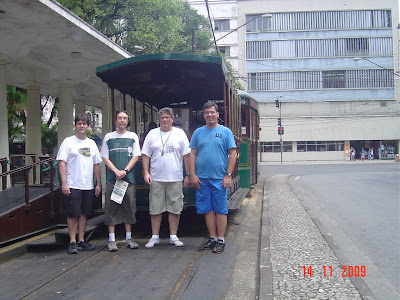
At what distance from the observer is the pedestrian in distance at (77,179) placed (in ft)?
17.7

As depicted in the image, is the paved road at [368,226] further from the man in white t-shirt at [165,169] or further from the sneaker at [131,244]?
the sneaker at [131,244]

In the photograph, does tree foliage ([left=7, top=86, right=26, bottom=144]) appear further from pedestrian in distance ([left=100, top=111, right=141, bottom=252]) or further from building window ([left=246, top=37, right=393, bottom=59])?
building window ([left=246, top=37, right=393, bottom=59])

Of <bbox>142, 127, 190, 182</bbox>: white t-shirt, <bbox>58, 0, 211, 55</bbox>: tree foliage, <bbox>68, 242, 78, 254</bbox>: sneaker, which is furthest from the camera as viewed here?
<bbox>58, 0, 211, 55</bbox>: tree foliage

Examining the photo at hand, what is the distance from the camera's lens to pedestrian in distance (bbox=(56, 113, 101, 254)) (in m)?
5.40

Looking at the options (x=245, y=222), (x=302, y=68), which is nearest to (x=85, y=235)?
(x=245, y=222)

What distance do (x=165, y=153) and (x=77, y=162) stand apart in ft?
4.03

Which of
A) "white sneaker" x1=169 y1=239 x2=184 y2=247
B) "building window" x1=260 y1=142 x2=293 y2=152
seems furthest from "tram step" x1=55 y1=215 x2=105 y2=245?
"building window" x1=260 y1=142 x2=293 y2=152

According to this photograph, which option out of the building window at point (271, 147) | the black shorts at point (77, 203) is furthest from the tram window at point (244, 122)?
the building window at point (271, 147)

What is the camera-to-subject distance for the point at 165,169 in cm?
550

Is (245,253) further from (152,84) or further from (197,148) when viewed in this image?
(152,84)

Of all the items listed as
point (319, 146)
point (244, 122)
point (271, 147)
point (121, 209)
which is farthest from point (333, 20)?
point (121, 209)

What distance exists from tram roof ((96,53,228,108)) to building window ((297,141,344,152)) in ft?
120

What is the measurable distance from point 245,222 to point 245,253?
228 cm

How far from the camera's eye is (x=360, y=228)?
7363 mm
